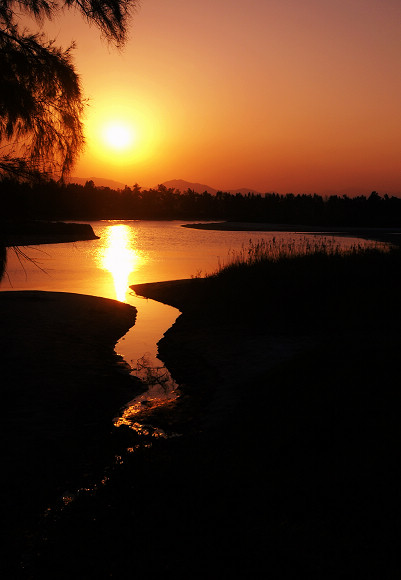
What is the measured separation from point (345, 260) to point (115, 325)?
8.18 meters

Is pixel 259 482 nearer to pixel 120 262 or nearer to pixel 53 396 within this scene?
pixel 53 396

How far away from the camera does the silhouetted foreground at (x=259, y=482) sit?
3.44 m

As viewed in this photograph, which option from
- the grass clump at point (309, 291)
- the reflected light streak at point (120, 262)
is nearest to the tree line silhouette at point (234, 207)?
the reflected light streak at point (120, 262)

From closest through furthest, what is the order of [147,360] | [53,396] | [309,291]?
[53,396] → [147,360] → [309,291]

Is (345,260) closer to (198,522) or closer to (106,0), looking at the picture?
(106,0)

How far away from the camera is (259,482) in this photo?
4445 millimetres

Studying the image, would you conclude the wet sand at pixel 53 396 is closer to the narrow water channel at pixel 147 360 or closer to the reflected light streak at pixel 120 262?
the narrow water channel at pixel 147 360

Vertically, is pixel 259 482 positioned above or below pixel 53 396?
above

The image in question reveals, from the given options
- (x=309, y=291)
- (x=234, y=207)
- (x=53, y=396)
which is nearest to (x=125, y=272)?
(x=309, y=291)

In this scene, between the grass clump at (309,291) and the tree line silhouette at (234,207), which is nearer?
the grass clump at (309,291)

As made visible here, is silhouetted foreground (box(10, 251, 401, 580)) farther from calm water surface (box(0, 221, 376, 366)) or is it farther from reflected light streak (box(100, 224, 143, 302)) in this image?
reflected light streak (box(100, 224, 143, 302))

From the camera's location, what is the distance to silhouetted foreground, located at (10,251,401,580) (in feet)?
11.3

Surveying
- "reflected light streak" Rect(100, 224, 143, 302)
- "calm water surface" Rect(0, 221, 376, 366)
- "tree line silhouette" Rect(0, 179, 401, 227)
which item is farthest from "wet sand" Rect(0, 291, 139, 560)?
"tree line silhouette" Rect(0, 179, 401, 227)

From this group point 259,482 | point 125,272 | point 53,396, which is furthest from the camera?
point 125,272
